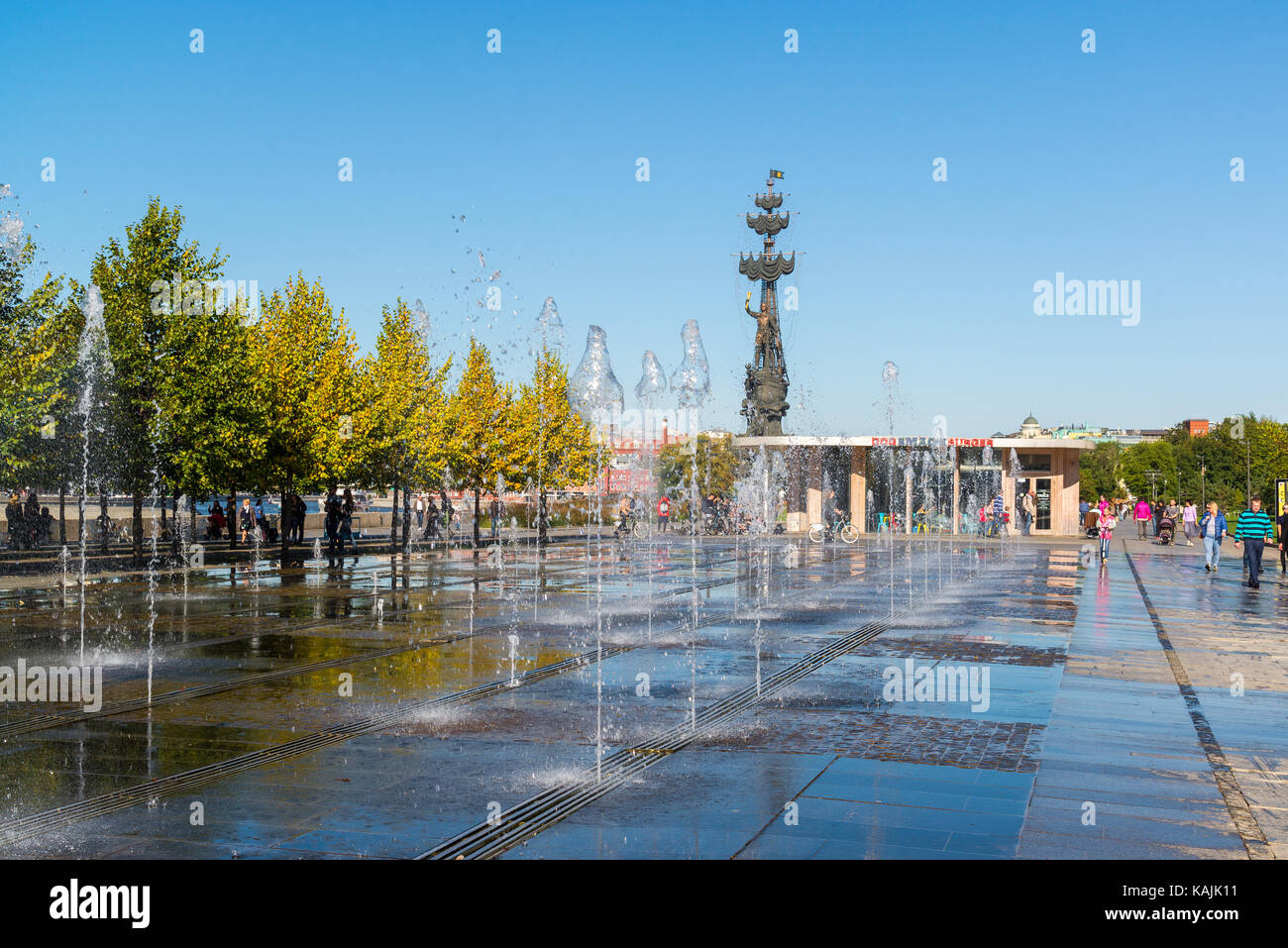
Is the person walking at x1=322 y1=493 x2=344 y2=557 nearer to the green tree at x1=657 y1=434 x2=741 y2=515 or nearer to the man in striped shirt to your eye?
the man in striped shirt

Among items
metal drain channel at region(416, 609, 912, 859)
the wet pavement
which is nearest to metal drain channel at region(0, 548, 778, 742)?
the wet pavement

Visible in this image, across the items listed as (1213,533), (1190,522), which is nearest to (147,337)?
(1213,533)

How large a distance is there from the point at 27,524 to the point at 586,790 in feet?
114

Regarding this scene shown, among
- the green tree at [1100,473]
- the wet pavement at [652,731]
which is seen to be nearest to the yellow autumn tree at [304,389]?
the wet pavement at [652,731]

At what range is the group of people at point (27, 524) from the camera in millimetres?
35688

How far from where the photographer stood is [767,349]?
8525 centimetres

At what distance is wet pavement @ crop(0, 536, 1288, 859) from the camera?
19.9 ft

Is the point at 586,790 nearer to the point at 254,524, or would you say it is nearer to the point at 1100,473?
the point at 254,524

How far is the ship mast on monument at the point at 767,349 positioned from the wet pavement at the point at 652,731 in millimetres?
Answer: 66805

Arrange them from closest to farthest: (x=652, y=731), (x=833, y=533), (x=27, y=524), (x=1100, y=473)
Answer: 1. (x=652, y=731)
2. (x=27, y=524)
3. (x=833, y=533)
4. (x=1100, y=473)

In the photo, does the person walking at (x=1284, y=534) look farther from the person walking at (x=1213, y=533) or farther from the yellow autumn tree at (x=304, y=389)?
the yellow autumn tree at (x=304, y=389)

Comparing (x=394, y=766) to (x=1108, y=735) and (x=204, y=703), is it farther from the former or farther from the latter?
(x=1108, y=735)

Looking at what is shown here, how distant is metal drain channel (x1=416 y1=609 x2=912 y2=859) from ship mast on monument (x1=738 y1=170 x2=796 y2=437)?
74.5m

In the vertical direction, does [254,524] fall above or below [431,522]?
above
